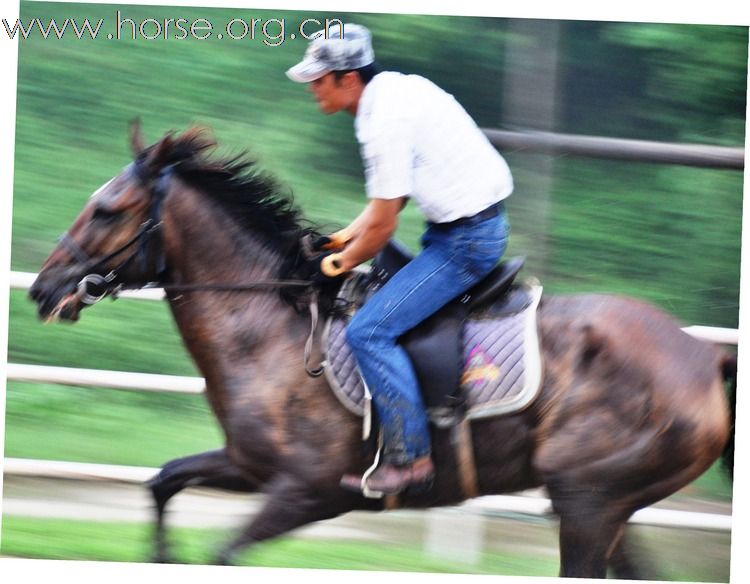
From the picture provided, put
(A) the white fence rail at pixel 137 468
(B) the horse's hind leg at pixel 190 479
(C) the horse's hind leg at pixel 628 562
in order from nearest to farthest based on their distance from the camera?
(B) the horse's hind leg at pixel 190 479, (C) the horse's hind leg at pixel 628 562, (A) the white fence rail at pixel 137 468

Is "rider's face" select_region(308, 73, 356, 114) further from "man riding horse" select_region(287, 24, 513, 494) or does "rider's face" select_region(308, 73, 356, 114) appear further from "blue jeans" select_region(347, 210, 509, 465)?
"blue jeans" select_region(347, 210, 509, 465)

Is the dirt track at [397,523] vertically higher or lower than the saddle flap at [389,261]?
lower

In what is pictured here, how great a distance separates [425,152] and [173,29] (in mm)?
1794

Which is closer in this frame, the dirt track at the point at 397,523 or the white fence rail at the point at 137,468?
the white fence rail at the point at 137,468

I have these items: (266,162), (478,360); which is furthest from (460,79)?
(478,360)

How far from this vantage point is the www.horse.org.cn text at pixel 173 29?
4750 mm

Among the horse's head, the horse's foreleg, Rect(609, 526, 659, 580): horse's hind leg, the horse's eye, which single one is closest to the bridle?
the horse's head

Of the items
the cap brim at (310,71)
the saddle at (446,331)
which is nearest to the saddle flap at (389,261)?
the saddle at (446,331)

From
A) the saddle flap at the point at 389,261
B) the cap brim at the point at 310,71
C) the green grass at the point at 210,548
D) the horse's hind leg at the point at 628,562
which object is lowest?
the green grass at the point at 210,548

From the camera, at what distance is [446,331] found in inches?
149

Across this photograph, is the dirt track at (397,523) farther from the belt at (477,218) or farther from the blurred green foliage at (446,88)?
the belt at (477,218)

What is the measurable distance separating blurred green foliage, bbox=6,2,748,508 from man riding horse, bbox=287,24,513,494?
100 cm

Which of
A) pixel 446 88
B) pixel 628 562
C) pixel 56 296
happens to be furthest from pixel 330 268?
pixel 628 562

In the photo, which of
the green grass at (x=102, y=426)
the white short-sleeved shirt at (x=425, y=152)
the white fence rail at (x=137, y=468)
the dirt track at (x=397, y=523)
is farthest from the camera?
the green grass at (x=102, y=426)
